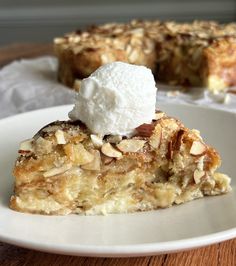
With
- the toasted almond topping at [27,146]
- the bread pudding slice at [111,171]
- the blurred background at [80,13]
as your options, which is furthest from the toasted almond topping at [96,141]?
the blurred background at [80,13]

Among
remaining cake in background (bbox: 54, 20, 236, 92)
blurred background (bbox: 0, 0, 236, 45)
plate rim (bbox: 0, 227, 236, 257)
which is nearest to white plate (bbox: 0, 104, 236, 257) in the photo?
plate rim (bbox: 0, 227, 236, 257)

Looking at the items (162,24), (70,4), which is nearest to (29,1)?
(70,4)

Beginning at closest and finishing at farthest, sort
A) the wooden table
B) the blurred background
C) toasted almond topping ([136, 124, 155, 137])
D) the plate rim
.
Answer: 1. the plate rim
2. the wooden table
3. toasted almond topping ([136, 124, 155, 137])
4. the blurred background

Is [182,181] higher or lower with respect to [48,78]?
higher

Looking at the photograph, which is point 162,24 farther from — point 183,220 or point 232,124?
point 183,220

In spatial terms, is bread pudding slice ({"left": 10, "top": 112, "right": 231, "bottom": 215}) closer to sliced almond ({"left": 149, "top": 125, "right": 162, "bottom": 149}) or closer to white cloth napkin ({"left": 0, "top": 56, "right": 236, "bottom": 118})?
sliced almond ({"left": 149, "top": 125, "right": 162, "bottom": 149})

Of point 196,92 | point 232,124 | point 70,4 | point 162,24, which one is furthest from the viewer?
point 70,4

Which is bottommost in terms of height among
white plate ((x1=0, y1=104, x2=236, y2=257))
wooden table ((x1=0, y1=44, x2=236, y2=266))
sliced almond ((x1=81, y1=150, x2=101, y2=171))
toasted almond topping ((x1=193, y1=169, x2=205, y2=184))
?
wooden table ((x1=0, y1=44, x2=236, y2=266))

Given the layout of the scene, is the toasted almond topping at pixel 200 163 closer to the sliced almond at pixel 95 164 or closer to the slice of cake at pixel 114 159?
the slice of cake at pixel 114 159
